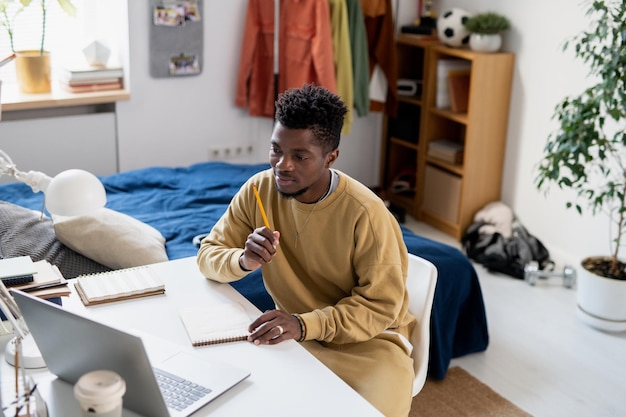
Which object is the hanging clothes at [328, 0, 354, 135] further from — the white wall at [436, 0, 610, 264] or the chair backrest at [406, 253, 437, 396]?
the chair backrest at [406, 253, 437, 396]

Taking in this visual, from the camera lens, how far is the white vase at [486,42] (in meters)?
4.05

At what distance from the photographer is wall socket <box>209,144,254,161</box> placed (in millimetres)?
4441

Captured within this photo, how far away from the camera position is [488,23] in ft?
13.2

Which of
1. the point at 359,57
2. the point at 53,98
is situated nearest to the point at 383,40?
the point at 359,57

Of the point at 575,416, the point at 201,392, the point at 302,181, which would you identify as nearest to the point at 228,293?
the point at 302,181

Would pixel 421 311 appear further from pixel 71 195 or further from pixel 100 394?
pixel 100 394

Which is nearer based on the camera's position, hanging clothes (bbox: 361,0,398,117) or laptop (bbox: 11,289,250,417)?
laptop (bbox: 11,289,250,417)

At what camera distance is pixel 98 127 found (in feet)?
13.2

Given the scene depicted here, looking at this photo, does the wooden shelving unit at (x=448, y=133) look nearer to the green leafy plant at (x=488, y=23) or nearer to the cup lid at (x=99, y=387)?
the green leafy plant at (x=488, y=23)

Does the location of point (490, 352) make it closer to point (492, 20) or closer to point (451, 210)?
point (451, 210)

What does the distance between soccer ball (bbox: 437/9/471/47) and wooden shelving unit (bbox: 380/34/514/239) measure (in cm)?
7

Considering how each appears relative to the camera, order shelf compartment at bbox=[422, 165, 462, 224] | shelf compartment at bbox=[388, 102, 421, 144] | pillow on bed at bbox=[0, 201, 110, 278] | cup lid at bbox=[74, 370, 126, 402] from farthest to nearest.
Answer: shelf compartment at bbox=[388, 102, 421, 144] < shelf compartment at bbox=[422, 165, 462, 224] < pillow on bed at bbox=[0, 201, 110, 278] < cup lid at bbox=[74, 370, 126, 402]

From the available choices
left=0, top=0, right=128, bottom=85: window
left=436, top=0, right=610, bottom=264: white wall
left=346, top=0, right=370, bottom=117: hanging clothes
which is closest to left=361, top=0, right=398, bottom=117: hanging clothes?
left=346, top=0, right=370, bottom=117: hanging clothes

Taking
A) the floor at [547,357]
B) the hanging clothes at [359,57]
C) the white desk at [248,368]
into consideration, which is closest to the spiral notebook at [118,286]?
the white desk at [248,368]
